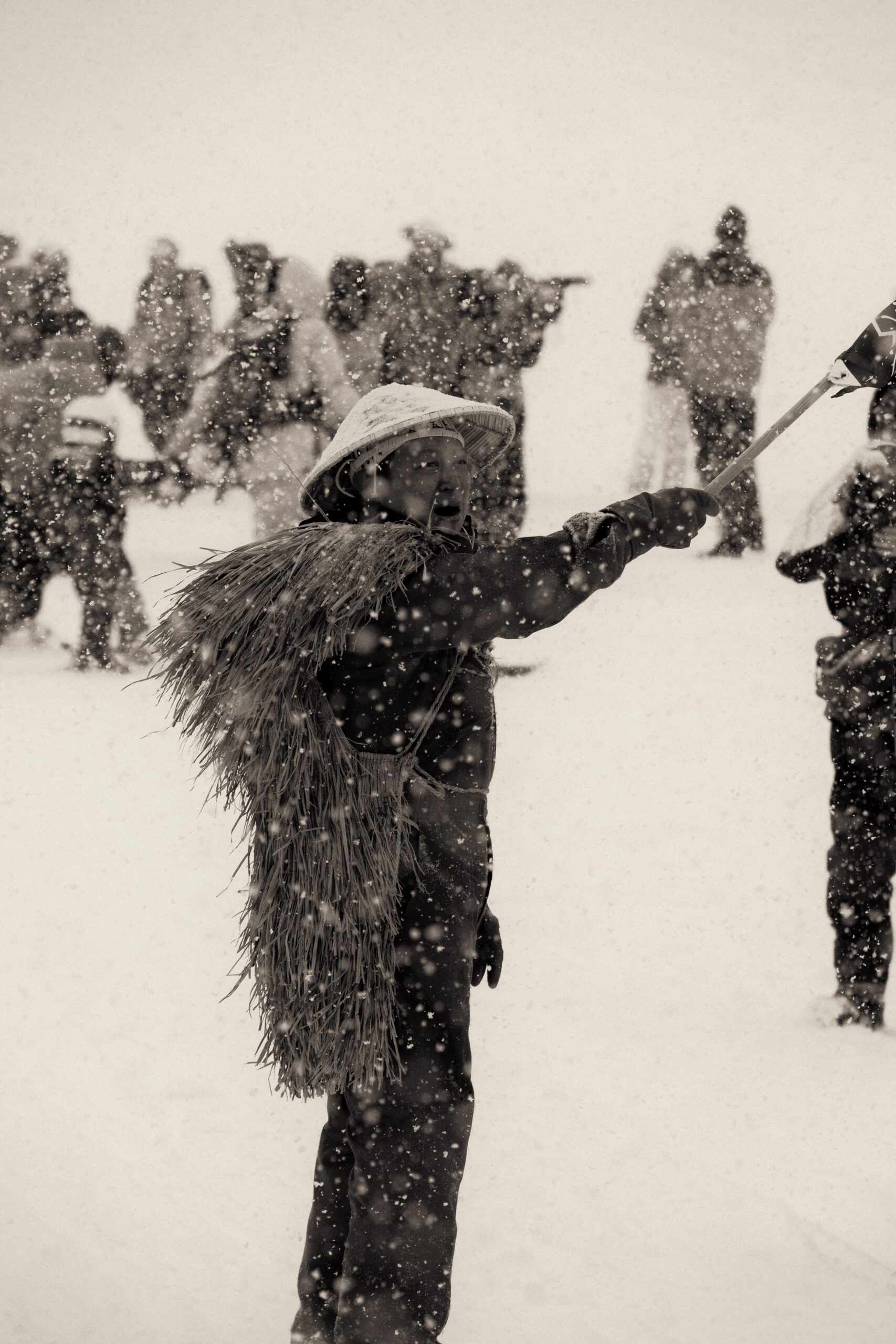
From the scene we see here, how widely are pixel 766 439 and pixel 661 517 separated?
19.3 inches

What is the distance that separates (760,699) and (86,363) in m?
5.90

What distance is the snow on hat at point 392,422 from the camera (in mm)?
2016

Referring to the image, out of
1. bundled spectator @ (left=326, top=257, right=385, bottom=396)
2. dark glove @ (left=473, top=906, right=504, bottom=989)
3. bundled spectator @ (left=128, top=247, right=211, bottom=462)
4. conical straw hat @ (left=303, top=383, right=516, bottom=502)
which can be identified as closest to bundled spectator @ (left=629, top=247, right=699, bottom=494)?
bundled spectator @ (left=326, top=257, right=385, bottom=396)

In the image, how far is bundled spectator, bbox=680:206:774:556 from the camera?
10.9 metres

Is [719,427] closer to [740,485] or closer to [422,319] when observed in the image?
[740,485]

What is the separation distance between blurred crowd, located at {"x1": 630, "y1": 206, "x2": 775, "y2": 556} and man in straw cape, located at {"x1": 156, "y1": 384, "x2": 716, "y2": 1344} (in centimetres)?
925

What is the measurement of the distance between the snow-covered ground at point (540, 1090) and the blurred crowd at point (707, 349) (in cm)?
490

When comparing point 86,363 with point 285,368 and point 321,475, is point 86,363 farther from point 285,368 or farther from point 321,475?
point 321,475

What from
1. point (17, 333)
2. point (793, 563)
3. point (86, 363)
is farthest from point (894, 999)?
point (17, 333)

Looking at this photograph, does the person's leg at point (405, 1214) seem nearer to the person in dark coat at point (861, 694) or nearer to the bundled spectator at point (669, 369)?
the person in dark coat at point (861, 694)

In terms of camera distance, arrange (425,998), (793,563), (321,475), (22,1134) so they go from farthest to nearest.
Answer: (793,563), (22,1134), (321,475), (425,998)

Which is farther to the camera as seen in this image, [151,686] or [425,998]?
[151,686]

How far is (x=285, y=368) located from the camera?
34.4 ft

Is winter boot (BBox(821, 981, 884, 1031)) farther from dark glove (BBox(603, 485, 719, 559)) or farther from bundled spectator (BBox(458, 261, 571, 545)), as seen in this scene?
bundled spectator (BBox(458, 261, 571, 545))
